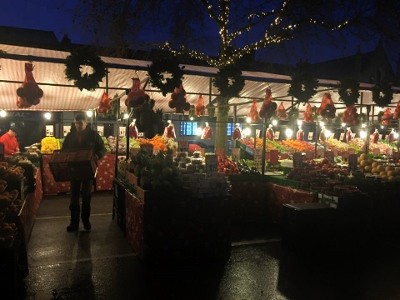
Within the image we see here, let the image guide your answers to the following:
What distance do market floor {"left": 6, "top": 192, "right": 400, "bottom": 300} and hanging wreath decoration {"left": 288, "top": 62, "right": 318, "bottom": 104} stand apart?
11.4ft

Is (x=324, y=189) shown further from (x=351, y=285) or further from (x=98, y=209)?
(x=98, y=209)

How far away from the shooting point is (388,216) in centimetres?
741

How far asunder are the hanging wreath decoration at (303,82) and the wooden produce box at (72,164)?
15.9ft

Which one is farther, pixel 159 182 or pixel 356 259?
pixel 356 259

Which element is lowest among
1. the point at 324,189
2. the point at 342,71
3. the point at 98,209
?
the point at 98,209

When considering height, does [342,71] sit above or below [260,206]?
above

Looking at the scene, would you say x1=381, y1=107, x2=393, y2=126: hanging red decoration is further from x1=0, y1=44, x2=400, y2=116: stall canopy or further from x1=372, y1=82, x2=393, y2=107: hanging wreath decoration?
x1=372, y1=82, x2=393, y2=107: hanging wreath decoration

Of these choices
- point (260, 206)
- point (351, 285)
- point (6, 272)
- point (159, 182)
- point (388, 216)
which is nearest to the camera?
point (6, 272)

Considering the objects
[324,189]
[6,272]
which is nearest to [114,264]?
[6,272]

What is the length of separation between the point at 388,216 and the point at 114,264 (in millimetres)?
5565

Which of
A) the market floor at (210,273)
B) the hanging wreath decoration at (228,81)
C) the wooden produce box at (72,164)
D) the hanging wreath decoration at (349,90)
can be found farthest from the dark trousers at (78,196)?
the hanging wreath decoration at (349,90)

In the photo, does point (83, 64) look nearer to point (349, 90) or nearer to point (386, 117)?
point (349, 90)

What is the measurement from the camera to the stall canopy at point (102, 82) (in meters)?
7.67

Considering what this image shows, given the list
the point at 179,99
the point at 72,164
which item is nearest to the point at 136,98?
the point at 179,99
